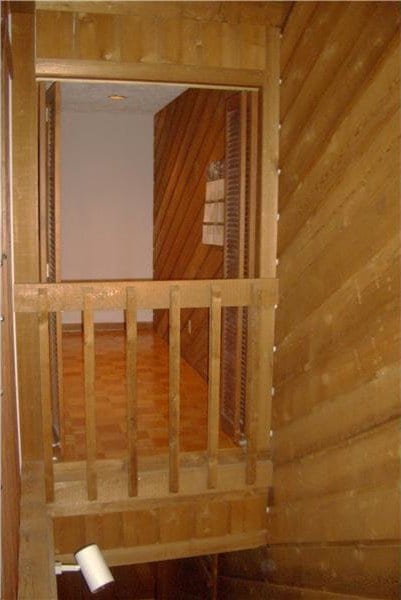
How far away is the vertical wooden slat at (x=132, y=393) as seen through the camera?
2918 millimetres

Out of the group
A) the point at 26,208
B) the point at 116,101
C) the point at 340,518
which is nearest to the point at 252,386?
the point at 340,518

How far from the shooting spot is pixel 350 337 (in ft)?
8.09

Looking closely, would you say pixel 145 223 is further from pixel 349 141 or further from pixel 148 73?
pixel 349 141

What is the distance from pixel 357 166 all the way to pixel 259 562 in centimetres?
225

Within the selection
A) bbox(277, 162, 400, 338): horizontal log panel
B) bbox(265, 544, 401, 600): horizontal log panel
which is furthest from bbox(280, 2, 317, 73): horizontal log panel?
bbox(265, 544, 401, 600): horizontal log panel

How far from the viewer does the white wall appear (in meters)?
6.11

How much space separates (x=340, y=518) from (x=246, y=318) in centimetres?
123

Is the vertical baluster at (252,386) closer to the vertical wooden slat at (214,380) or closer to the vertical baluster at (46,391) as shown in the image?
the vertical wooden slat at (214,380)

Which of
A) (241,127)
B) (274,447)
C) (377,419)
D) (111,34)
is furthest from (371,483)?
(111,34)

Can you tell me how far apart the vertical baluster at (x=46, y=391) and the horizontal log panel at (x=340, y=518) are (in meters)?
1.15

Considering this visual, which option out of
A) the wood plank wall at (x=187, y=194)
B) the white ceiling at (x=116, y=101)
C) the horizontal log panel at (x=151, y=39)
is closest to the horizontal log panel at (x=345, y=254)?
the horizontal log panel at (x=151, y=39)

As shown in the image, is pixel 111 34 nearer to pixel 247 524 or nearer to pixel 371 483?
pixel 371 483

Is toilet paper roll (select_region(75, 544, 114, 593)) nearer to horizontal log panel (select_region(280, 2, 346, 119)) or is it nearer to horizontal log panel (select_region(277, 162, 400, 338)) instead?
horizontal log panel (select_region(277, 162, 400, 338))

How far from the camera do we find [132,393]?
9.87 feet
